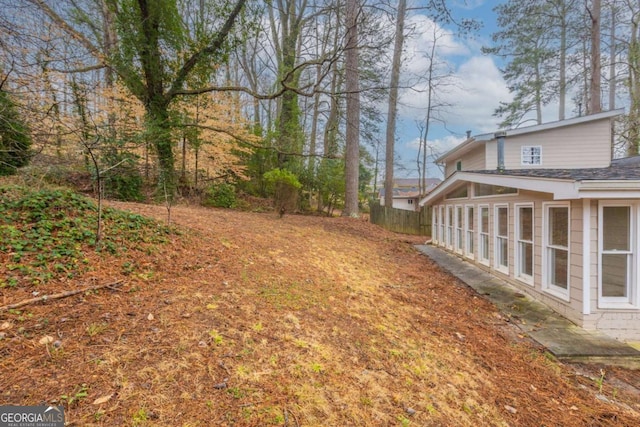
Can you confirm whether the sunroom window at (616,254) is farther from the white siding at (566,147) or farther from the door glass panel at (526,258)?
the white siding at (566,147)

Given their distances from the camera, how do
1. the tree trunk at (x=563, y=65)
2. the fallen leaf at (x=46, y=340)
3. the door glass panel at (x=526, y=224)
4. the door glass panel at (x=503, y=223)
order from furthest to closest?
the tree trunk at (x=563, y=65)
the door glass panel at (x=503, y=223)
the door glass panel at (x=526, y=224)
the fallen leaf at (x=46, y=340)

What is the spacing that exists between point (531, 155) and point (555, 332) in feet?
27.3

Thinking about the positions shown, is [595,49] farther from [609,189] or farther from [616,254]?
[616,254]

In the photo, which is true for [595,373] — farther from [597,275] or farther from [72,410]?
[72,410]

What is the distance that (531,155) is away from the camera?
10.2m

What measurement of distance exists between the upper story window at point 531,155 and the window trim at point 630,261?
6.96 metres

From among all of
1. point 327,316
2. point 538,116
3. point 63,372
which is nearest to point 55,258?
point 63,372

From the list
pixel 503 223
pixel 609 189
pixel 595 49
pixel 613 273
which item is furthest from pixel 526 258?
pixel 595 49

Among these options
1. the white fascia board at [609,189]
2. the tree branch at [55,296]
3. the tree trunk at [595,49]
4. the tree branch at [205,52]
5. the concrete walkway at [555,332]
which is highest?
the tree trunk at [595,49]

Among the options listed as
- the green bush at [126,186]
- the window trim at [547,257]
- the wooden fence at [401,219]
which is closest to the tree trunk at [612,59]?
the wooden fence at [401,219]

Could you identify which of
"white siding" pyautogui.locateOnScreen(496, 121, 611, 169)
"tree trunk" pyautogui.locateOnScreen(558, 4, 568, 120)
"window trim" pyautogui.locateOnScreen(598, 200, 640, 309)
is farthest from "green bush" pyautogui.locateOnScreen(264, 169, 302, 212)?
"tree trunk" pyautogui.locateOnScreen(558, 4, 568, 120)

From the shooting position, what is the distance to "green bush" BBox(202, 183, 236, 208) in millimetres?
11188

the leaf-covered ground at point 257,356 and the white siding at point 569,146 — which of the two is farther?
the white siding at point 569,146

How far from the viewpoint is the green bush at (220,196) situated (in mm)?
11188
